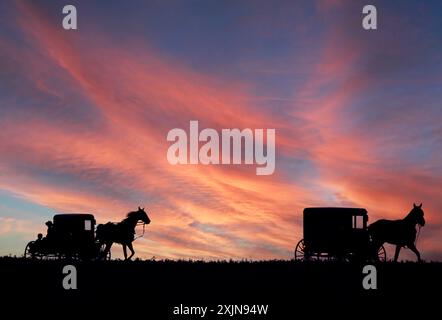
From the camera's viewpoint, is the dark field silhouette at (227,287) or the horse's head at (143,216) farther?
the horse's head at (143,216)

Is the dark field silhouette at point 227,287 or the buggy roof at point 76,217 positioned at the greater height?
the buggy roof at point 76,217

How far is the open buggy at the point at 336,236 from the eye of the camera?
2716 cm

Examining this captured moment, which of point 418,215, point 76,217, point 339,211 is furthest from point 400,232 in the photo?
point 76,217

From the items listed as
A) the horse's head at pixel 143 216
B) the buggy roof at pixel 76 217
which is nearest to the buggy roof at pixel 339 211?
the horse's head at pixel 143 216

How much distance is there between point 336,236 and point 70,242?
14.2 metres

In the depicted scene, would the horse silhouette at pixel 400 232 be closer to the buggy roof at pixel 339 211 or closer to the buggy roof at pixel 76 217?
the buggy roof at pixel 339 211

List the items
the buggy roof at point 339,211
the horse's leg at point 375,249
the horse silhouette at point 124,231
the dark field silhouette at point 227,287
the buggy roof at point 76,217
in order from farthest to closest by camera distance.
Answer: the buggy roof at point 76,217
the horse silhouette at point 124,231
the buggy roof at point 339,211
the horse's leg at point 375,249
the dark field silhouette at point 227,287

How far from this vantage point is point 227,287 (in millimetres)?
15914

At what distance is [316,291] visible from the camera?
15.7 metres

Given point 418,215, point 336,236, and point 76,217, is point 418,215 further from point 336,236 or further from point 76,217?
point 76,217

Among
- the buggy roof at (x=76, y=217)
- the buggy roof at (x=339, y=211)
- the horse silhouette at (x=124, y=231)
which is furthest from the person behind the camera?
the buggy roof at (x=76, y=217)

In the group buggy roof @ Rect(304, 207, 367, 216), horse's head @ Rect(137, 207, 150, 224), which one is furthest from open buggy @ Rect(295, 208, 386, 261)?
horse's head @ Rect(137, 207, 150, 224)
